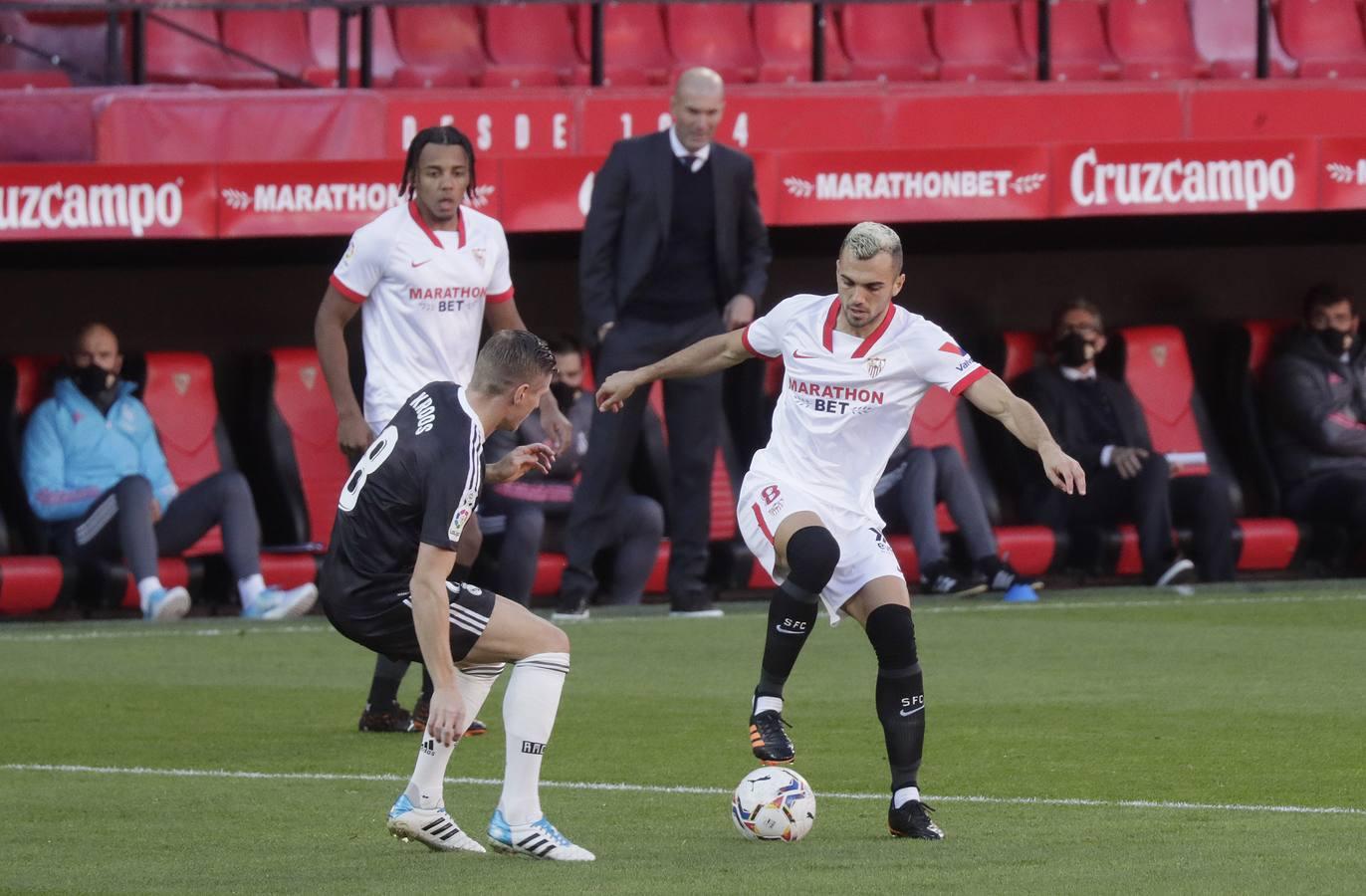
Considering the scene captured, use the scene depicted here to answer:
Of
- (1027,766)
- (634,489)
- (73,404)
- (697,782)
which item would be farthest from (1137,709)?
(73,404)

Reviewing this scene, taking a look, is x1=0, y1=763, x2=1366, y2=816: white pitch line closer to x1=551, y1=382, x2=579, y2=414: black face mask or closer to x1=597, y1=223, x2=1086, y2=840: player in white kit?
x1=597, y1=223, x2=1086, y2=840: player in white kit

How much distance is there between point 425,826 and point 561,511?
6417 millimetres

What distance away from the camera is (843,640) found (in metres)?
10.9

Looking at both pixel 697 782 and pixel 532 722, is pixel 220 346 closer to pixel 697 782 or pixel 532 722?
pixel 697 782

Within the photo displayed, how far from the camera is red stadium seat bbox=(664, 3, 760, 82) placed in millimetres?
15109

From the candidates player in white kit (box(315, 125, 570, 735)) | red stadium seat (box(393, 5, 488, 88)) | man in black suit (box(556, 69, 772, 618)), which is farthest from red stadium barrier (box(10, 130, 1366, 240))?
player in white kit (box(315, 125, 570, 735))

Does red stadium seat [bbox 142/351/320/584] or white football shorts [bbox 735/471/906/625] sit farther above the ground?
red stadium seat [bbox 142/351/320/584]

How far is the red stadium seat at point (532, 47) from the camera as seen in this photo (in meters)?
14.6

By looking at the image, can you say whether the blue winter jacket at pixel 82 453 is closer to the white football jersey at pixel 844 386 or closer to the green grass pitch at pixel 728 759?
the green grass pitch at pixel 728 759

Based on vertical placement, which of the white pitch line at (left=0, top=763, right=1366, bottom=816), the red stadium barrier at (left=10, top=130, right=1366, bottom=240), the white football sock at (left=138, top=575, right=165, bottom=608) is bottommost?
the white pitch line at (left=0, top=763, right=1366, bottom=816)

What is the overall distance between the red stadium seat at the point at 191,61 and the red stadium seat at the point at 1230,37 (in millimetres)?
5734

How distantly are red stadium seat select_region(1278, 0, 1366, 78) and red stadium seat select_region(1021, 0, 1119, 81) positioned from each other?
118 cm

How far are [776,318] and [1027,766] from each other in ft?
5.01

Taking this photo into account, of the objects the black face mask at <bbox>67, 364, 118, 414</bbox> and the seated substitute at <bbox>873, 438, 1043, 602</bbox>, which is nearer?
the black face mask at <bbox>67, 364, 118, 414</bbox>
